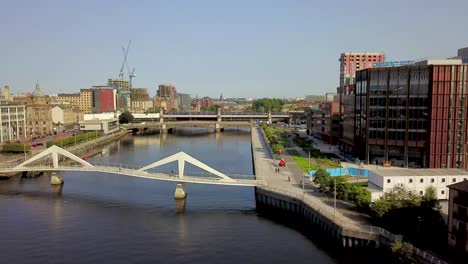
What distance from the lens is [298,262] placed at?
39344 millimetres

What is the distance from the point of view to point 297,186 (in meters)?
60.5

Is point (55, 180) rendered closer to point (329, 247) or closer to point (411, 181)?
point (329, 247)

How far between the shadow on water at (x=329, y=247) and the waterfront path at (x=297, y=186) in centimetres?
242

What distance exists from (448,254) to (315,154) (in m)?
57.0

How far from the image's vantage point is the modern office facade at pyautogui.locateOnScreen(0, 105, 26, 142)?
120m

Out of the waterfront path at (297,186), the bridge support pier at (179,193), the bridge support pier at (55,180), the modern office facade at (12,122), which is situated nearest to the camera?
the waterfront path at (297,186)

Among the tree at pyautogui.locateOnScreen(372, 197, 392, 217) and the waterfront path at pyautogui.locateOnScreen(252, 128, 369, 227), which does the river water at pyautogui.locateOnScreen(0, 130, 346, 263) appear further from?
the tree at pyautogui.locateOnScreen(372, 197, 392, 217)

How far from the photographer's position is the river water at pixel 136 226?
40.8 meters

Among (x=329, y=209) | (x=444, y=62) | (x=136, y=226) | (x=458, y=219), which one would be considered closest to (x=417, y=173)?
(x=329, y=209)

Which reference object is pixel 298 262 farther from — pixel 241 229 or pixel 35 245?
Answer: pixel 35 245

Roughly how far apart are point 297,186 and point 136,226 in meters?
22.6

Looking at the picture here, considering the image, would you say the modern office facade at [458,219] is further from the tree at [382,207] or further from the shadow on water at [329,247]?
the tree at [382,207]

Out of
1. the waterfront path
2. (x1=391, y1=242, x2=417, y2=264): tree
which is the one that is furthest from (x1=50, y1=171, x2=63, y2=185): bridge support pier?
(x1=391, y1=242, x2=417, y2=264): tree

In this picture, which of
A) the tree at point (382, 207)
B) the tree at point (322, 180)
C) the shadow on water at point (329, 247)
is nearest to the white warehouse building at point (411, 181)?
the tree at point (322, 180)
